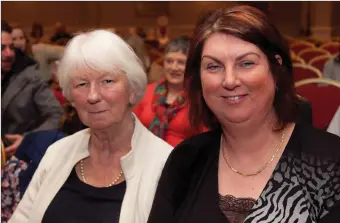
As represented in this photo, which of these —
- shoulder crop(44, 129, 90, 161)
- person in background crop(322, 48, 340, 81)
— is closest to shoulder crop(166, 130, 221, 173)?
shoulder crop(44, 129, 90, 161)

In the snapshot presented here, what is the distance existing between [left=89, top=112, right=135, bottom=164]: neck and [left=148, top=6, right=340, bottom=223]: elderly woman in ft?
1.03

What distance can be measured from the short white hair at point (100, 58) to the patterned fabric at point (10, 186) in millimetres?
554

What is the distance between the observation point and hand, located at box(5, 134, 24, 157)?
2965 millimetres

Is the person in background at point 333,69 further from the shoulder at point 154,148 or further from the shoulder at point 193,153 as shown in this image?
the shoulder at point 193,153

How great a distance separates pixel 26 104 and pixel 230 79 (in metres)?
2.12

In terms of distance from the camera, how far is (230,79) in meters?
1.43

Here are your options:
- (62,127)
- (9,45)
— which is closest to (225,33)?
(62,127)

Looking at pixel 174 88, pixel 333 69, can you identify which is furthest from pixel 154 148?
pixel 333 69

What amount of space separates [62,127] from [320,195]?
4.39ft

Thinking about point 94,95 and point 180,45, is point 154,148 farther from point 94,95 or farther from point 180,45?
point 180,45

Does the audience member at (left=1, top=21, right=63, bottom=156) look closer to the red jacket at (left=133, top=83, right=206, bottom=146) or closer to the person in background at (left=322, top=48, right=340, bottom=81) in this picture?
the red jacket at (left=133, top=83, right=206, bottom=146)

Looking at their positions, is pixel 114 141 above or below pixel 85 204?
above

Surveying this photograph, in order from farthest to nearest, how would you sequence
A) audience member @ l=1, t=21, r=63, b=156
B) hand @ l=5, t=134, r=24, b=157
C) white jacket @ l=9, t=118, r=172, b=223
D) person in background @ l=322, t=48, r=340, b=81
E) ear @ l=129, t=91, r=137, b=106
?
1. person in background @ l=322, t=48, r=340, b=81
2. audience member @ l=1, t=21, r=63, b=156
3. hand @ l=5, t=134, r=24, b=157
4. ear @ l=129, t=91, r=137, b=106
5. white jacket @ l=9, t=118, r=172, b=223

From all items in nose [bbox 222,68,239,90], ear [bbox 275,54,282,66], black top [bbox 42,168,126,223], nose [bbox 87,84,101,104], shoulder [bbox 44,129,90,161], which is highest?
ear [bbox 275,54,282,66]
